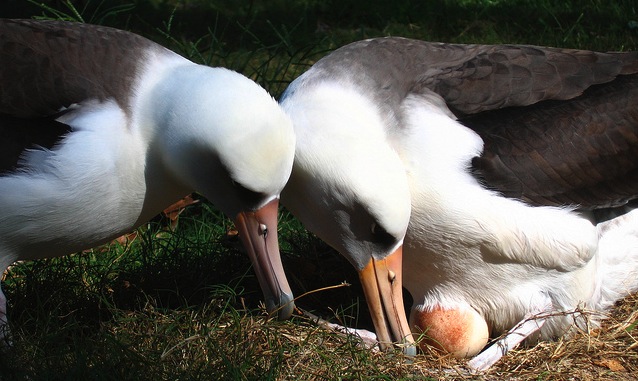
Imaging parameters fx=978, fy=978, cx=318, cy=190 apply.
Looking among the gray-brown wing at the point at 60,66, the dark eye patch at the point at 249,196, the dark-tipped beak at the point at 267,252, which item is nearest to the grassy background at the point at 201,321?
the dark-tipped beak at the point at 267,252

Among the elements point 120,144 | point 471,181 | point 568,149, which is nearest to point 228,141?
point 120,144

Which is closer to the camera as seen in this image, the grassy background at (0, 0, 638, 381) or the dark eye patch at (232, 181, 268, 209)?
the dark eye patch at (232, 181, 268, 209)

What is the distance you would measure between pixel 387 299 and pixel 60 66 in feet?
5.51

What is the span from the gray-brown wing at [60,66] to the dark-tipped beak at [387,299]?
1.26m

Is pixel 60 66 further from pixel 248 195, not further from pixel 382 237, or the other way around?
pixel 382 237

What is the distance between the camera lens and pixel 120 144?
3.74 metres

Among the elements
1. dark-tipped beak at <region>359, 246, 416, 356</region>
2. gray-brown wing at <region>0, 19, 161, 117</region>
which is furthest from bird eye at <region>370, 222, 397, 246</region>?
gray-brown wing at <region>0, 19, 161, 117</region>

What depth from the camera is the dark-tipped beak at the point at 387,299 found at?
4164mm

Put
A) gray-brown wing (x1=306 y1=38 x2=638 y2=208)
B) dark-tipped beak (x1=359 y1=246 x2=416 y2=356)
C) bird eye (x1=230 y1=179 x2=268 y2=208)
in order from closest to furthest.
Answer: bird eye (x1=230 y1=179 x2=268 y2=208) → dark-tipped beak (x1=359 y1=246 x2=416 y2=356) → gray-brown wing (x1=306 y1=38 x2=638 y2=208)

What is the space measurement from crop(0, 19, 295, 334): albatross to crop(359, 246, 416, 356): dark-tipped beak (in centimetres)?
40

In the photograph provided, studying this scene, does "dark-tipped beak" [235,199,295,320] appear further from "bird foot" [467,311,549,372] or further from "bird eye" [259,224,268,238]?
"bird foot" [467,311,549,372]

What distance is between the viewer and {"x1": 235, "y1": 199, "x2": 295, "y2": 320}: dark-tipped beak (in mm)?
3889

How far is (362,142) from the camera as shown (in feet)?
12.9

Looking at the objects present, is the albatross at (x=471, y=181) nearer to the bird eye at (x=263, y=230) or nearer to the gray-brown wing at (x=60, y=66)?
the bird eye at (x=263, y=230)
